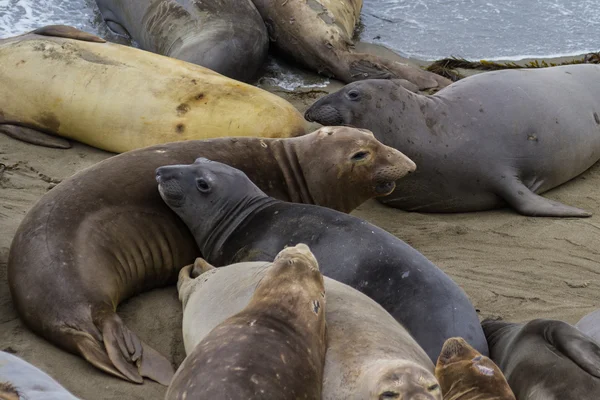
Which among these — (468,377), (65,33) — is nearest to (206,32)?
(65,33)

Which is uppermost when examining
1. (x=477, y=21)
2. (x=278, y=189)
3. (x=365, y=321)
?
(x=365, y=321)

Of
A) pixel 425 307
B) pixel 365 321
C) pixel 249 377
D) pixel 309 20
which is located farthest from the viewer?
pixel 309 20

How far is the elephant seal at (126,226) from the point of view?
413cm

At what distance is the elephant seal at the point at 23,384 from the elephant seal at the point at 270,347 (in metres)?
0.50

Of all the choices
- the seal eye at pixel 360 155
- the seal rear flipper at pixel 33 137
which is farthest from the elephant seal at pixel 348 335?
the seal rear flipper at pixel 33 137

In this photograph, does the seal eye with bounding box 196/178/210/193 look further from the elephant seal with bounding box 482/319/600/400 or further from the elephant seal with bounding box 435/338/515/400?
the elephant seal with bounding box 435/338/515/400

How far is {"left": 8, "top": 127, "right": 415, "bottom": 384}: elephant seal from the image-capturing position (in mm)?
4133

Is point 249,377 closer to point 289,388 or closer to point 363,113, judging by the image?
point 289,388

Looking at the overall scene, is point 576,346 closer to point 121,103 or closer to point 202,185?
point 202,185

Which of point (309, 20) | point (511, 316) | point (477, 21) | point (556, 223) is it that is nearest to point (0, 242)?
point (511, 316)

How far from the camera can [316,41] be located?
26.8 feet

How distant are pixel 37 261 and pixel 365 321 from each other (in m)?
1.63

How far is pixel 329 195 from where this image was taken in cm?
546

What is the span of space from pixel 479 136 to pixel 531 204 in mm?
573
